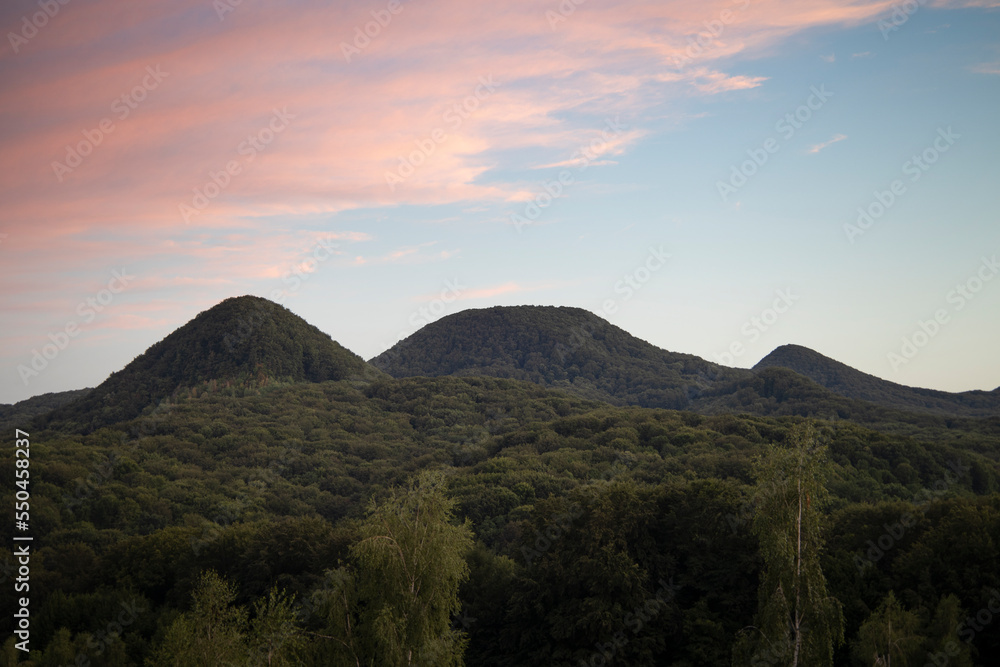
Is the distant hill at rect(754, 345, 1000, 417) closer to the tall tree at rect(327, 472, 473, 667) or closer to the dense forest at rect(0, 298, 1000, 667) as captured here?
the dense forest at rect(0, 298, 1000, 667)

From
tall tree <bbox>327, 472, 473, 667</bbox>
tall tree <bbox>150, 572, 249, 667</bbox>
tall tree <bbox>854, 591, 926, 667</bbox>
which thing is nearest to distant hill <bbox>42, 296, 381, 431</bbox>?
tall tree <bbox>150, 572, 249, 667</bbox>

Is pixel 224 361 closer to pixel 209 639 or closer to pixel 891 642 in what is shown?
pixel 209 639

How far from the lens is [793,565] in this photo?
66.2 feet

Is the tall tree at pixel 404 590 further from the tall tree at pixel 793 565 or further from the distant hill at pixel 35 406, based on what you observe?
the distant hill at pixel 35 406

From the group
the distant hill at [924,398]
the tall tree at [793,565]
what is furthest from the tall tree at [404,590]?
the distant hill at [924,398]

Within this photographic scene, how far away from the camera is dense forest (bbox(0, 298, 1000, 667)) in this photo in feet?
72.4

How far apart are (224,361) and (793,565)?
432 feet

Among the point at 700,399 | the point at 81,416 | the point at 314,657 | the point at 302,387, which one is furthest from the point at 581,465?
the point at 700,399

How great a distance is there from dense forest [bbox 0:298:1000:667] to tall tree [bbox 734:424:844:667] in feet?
0.22

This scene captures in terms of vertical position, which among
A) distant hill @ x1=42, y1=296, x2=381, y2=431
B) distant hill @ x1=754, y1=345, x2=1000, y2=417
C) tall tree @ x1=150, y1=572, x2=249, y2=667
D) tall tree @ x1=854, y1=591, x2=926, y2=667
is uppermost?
distant hill @ x1=42, y1=296, x2=381, y2=431

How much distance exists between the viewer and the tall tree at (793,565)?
790 inches

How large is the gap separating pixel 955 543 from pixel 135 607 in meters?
43.9

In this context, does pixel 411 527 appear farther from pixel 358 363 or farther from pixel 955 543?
pixel 358 363

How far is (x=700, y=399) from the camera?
17762 cm
